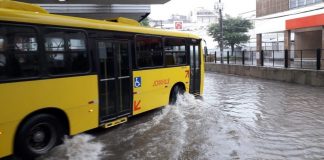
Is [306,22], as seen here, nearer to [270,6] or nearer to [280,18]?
[280,18]

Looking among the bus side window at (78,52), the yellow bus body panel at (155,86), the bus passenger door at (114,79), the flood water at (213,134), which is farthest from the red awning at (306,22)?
the bus side window at (78,52)

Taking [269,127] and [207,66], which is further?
[207,66]

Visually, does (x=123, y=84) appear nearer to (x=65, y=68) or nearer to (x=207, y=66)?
(x=65, y=68)

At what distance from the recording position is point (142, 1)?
16672mm

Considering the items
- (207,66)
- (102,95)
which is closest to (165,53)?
(102,95)

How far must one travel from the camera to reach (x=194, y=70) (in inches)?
499

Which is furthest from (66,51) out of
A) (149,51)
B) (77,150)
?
(149,51)

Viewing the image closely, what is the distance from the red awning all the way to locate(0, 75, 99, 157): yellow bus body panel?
22987 millimetres

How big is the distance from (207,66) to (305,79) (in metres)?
13.3

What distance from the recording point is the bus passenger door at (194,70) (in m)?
12.5

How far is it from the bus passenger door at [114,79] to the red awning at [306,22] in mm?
21452

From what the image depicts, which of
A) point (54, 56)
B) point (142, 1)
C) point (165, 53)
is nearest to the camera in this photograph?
point (54, 56)

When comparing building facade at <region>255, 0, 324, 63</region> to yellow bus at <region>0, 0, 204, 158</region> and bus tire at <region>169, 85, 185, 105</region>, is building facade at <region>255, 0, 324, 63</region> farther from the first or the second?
yellow bus at <region>0, 0, 204, 158</region>

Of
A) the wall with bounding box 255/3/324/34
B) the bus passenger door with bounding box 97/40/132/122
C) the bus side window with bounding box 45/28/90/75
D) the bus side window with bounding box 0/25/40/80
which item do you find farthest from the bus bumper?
the wall with bounding box 255/3/324/34
